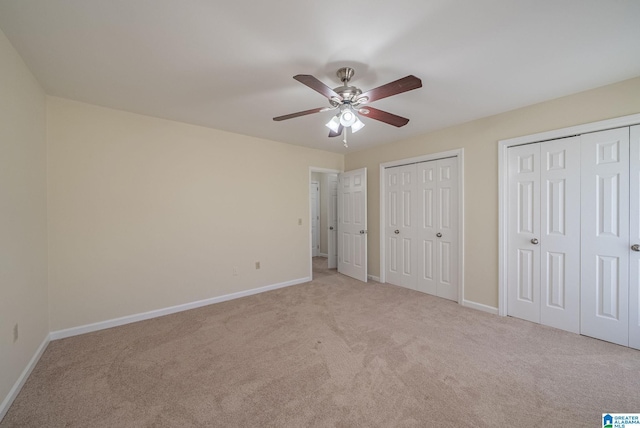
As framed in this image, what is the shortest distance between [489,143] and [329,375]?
3.10 m

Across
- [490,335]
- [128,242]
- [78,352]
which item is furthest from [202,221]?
[490,335]

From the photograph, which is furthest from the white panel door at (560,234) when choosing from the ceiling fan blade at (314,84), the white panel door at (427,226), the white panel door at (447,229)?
the ceiling fan blade at (314,84)

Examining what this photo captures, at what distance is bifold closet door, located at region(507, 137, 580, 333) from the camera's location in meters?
2.50

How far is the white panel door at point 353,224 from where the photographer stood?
172 inches

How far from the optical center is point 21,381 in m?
1.78

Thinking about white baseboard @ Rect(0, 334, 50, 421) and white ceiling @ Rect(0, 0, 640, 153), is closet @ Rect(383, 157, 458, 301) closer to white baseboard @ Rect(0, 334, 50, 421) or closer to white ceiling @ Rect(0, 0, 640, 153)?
white ceiling @ Rect(0, 0, 640, 153)

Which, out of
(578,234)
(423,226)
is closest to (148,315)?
(423,226)

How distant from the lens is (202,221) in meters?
3.34

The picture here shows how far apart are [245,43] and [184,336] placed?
2678 mm

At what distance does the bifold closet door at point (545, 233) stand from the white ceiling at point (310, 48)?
65cm

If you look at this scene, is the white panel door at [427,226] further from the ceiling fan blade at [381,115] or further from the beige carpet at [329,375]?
the ceiling fan blade at [381,115]

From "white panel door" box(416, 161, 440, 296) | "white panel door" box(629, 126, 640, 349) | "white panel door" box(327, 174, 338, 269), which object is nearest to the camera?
"white panel door" box(629, 126, 640, 349)

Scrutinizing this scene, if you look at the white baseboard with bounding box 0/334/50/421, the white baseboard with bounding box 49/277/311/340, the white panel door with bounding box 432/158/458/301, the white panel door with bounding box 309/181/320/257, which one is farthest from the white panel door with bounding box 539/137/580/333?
the white panel door with bounding box 309/181/320/257

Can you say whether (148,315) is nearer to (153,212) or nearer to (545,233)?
(153,212)
